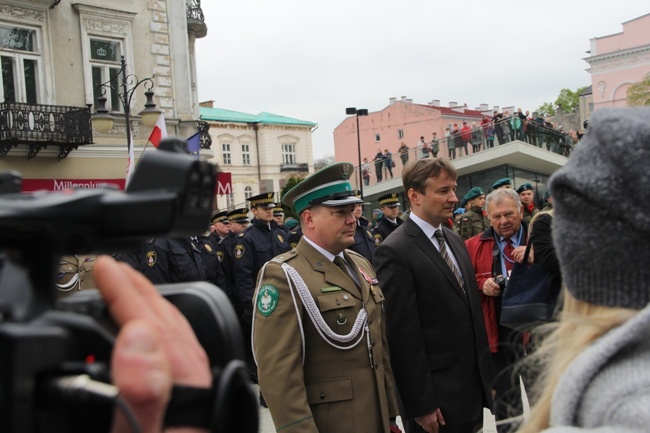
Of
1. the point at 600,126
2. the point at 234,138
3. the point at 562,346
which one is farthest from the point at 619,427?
the point at 234,138

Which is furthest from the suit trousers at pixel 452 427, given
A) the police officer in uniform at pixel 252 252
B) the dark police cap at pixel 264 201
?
the dark police cap at pixel 264 201

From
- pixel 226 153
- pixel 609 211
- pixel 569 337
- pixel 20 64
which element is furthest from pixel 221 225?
pixel 226 153

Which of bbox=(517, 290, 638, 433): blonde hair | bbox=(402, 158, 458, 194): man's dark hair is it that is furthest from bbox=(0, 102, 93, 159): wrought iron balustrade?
bbox=(517, 290, 638, 433): blonde hair

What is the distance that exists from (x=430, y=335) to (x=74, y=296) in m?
3.36

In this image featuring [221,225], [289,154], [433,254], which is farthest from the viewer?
[289,154]

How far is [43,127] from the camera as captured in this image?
1830 centimetres

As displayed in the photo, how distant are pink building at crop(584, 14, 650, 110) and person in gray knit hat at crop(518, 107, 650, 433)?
181 feet

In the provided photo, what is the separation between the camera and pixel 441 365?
4.11 metres

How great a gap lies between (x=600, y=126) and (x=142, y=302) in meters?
0.81

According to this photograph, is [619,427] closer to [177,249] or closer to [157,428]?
[157,428]

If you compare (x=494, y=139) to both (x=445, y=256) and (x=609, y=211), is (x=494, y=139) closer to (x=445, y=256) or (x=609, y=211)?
(x=445, y=256)

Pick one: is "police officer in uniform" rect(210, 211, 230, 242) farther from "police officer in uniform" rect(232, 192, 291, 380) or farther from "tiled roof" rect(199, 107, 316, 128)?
"tiled roof" rect(199, 107, 316, 128)

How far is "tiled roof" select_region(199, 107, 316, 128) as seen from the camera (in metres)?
63.7

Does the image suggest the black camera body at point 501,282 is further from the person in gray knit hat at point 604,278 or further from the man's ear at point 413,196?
the person in gray knit hat at point 604,278
